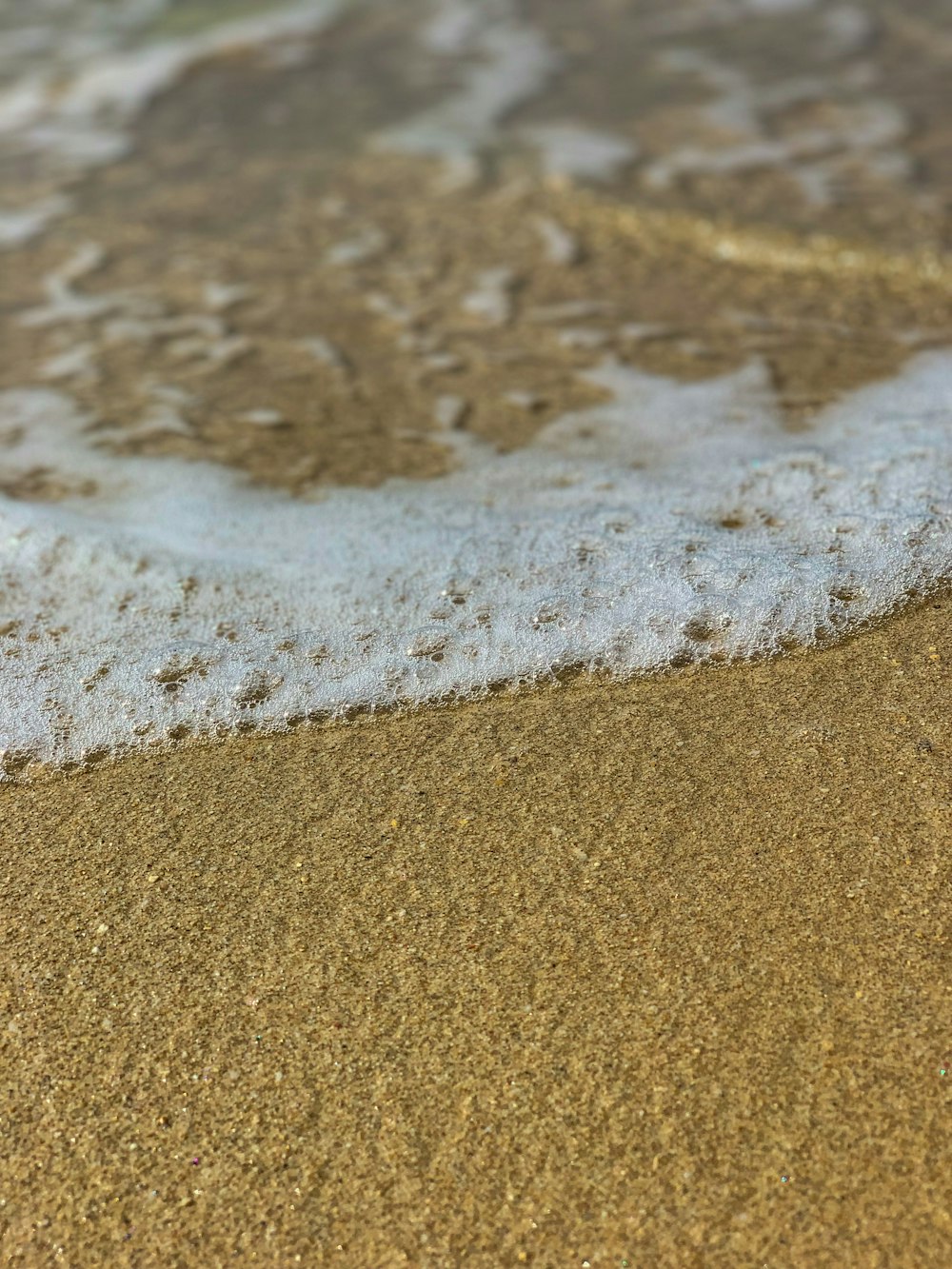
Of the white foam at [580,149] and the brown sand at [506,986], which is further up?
the brown sand at [506,986]

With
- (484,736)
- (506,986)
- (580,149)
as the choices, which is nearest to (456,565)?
(484,736)

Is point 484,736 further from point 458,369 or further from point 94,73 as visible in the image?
point 94,73

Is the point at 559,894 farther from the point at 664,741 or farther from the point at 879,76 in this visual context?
the point at 879,76

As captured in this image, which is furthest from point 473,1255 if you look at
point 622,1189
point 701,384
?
point 701,384

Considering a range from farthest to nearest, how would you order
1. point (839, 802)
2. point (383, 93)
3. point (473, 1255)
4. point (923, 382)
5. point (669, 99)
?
point (383, 93), point (669, 99), point (923, 382), point (839, 802), point (473, 1255)

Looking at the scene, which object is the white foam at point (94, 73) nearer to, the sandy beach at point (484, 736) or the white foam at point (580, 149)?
the sandy beach at point (484, 736)

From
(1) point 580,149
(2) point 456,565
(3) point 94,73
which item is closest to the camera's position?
(2) point 456,565

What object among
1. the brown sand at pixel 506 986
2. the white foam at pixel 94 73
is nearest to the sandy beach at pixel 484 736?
the brown sand at pixel 506 986

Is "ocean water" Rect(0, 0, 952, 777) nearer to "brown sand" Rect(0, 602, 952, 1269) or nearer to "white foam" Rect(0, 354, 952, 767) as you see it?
"white foam" Rect(0, 354, 952, 767)
